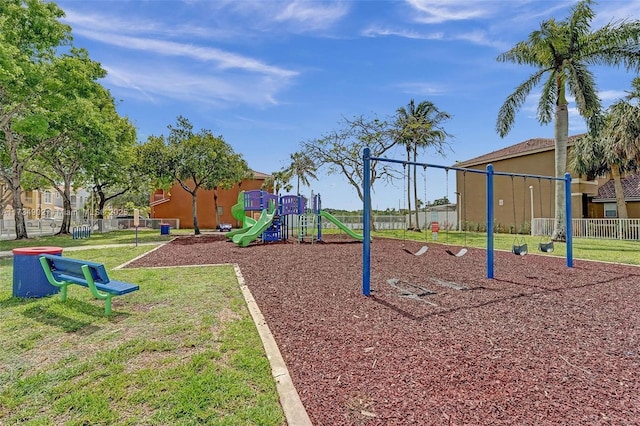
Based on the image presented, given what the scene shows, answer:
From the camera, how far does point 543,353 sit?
3.71 metres

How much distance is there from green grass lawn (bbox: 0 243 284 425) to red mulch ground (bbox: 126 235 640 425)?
478 mm

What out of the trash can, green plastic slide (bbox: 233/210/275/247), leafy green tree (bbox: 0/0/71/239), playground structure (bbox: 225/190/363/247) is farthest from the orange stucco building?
the trash can

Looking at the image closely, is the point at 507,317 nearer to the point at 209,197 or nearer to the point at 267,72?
the point at 267,72

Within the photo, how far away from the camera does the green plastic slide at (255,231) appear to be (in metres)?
14.5

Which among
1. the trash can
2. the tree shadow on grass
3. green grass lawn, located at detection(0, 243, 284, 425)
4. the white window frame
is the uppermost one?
the white window frame

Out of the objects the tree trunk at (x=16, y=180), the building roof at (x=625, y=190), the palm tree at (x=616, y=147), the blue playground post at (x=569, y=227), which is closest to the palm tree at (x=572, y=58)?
the palm tree at (x=616, y=147)

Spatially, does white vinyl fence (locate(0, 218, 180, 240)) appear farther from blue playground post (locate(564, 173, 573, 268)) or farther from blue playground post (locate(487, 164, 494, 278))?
blue playground post (locate(564, 173, 573, 268))

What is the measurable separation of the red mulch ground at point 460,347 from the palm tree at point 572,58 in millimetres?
11528

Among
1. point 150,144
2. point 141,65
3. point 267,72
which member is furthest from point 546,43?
point 150,144

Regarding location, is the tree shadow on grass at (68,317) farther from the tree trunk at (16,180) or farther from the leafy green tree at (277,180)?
the leafy green tree at (277,180)

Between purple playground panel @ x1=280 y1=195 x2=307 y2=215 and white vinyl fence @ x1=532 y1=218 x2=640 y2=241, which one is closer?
purple playground panel @ x1=280 y1=195 x2=307 y2=215

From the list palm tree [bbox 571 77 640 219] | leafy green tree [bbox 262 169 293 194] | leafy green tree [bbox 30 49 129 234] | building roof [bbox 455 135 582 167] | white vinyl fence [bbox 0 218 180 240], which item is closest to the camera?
leafy green tree [bbox 30 49 129 234]

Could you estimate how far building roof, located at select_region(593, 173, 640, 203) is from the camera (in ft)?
77.0

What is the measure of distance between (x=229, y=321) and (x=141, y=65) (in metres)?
10.6
